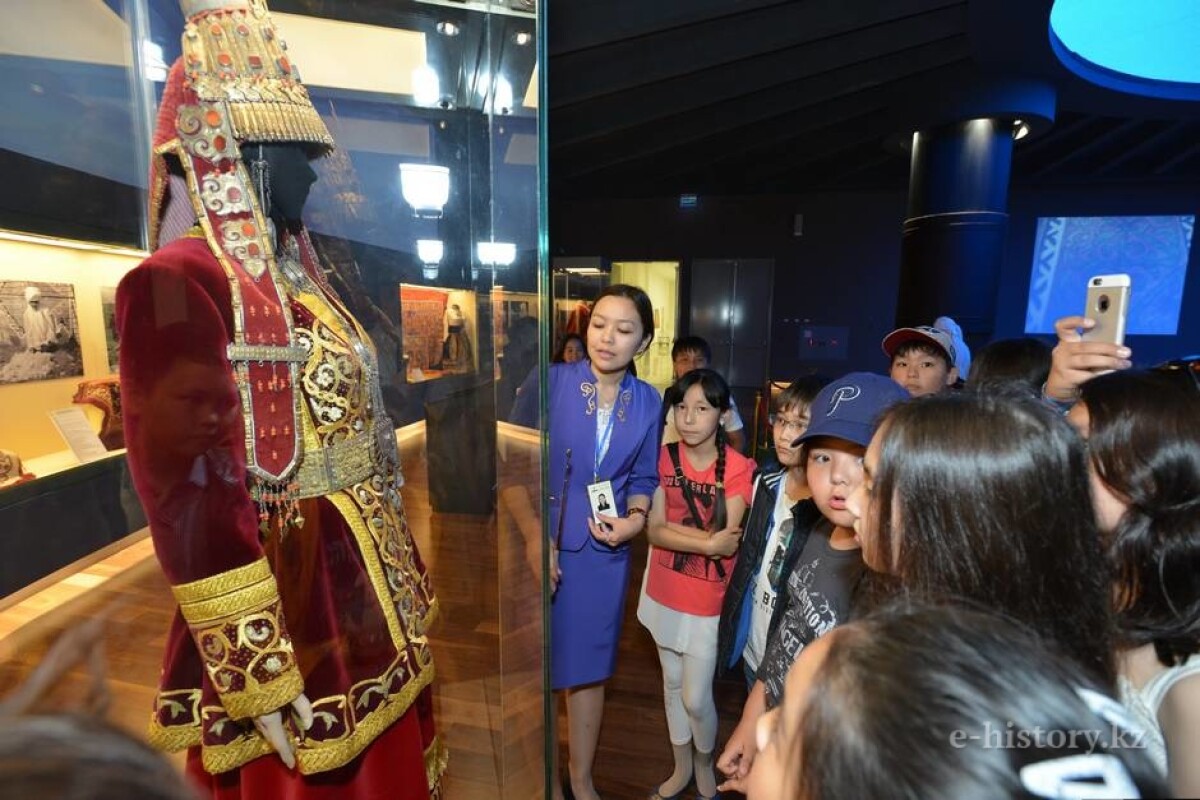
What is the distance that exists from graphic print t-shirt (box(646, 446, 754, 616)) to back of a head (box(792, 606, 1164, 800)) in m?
1.50

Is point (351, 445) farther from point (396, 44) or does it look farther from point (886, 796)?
point (886, 796)

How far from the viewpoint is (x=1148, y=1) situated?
5047 millimetres

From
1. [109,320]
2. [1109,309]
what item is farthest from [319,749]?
[1109,309]

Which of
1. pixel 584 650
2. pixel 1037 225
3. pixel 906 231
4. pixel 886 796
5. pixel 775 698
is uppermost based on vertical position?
pixel 1037 225

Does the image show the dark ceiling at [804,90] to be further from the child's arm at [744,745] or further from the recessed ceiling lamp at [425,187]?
the child's arm at [744,745]

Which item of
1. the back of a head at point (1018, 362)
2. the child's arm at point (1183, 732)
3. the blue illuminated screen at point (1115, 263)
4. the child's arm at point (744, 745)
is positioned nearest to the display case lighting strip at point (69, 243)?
the child's arm at point (744, 745)

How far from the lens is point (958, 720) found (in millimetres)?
443

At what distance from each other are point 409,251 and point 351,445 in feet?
1.31

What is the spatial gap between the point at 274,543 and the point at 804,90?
5.50 metres

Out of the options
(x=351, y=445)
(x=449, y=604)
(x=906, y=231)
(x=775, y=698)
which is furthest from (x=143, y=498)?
(x=906, y=231)

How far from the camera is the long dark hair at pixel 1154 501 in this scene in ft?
Result: 3.07

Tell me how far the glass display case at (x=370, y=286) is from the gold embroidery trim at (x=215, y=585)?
14cm

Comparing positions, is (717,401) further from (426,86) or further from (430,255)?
(426,86)

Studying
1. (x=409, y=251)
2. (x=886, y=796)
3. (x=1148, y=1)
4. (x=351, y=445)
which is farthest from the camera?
(x=1148, y=1)
